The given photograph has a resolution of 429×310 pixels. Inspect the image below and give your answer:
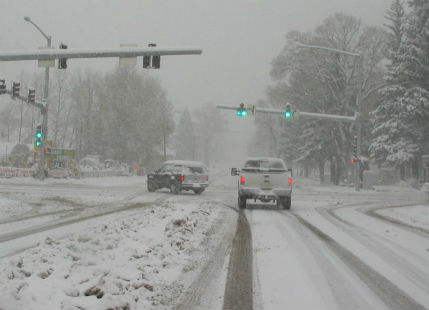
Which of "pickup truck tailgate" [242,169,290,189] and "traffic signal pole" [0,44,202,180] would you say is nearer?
"traffic signal pole" [0,44,202,180]

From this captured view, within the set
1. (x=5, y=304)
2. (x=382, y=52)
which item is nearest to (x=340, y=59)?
(x=382, y=52)

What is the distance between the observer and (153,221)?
1030 cm

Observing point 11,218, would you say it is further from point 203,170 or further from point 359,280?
point 203,170

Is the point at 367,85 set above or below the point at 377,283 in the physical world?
above

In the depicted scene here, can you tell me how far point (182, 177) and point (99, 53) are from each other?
385 inches

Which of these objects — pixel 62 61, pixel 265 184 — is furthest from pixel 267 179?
pixel 62 61

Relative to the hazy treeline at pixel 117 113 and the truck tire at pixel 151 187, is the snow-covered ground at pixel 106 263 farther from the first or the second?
the hazy treeline at pixel 117 113

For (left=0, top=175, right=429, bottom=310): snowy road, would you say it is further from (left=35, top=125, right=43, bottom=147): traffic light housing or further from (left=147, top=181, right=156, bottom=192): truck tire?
(left=35, top=125, right=43, bottom=147): traffic light housing

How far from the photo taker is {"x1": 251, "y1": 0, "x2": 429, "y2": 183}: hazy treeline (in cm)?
3562

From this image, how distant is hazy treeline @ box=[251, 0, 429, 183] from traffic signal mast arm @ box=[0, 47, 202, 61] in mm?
25058

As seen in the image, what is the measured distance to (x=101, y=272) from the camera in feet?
17.7

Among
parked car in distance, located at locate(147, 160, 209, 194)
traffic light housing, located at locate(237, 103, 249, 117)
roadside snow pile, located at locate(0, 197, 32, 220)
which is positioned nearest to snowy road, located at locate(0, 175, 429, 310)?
roadside snow pile, located at locate(0, 197, 32, 220)

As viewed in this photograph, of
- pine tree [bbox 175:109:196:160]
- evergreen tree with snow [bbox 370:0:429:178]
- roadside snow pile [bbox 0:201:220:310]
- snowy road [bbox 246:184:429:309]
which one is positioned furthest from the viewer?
pine tree [bbox 175:109:196:160]

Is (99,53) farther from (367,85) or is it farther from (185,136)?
(185,136)
